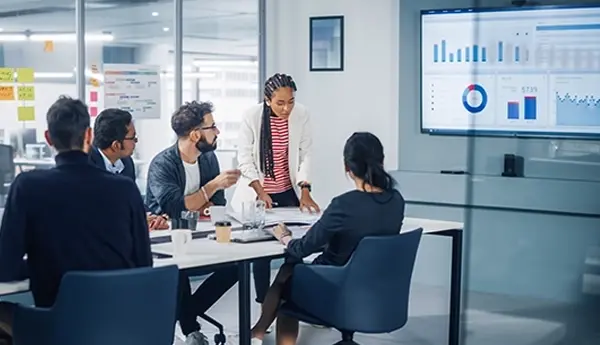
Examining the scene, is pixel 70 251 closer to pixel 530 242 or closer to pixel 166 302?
pixel 166 302

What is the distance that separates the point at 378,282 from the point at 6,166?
2.78 meters

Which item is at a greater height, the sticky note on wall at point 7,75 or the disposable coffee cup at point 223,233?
the sticky note on wall at point 7,75

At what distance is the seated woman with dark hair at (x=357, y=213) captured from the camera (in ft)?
11.0

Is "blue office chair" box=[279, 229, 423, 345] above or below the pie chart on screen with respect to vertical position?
below

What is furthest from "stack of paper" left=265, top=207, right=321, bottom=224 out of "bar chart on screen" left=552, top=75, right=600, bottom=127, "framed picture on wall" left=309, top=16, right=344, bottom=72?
"framed picture on wall" left=309, top=16, right=344, bottom=72

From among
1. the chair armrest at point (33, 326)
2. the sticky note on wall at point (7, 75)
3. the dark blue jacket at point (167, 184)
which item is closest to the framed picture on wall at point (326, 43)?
the sticky note on wall at point (7, 75)

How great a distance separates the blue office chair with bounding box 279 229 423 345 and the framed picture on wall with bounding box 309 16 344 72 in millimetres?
3133

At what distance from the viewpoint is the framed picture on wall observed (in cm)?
643

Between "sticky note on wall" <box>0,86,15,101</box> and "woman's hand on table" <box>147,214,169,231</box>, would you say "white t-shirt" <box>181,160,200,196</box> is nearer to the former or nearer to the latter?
"woman's hand on table" <box>147,214,169,231</box>

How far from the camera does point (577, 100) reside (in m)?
5.00

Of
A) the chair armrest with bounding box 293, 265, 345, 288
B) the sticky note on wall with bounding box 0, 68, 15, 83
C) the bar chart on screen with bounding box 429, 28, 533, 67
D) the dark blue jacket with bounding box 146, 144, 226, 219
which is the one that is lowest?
the chair armrest with bounding box 293, 265, 345, 288

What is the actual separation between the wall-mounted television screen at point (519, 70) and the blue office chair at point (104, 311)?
3.00 m

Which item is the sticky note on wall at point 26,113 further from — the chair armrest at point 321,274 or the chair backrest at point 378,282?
the chair backrest at point 378,282

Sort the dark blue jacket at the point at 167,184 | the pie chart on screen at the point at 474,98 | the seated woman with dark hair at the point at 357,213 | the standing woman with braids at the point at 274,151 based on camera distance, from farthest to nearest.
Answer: the pie chart on screen at the point at 474,98 → the standing woman with braids at the point at 274,151 → the dark blue jacket at the point at 167,184 → the seated woman with dark hair at the point at 357,213
